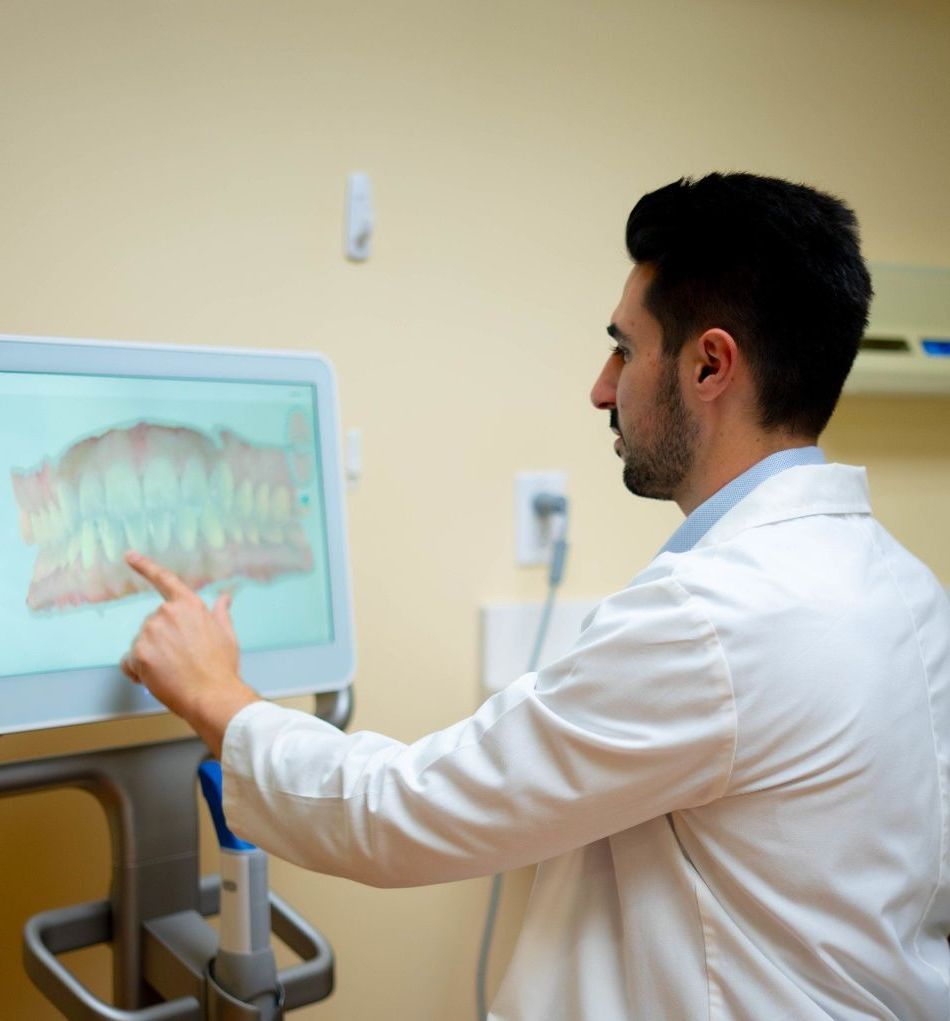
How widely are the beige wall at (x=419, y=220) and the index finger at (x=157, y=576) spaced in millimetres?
431

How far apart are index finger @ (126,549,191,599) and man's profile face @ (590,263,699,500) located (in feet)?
1.52

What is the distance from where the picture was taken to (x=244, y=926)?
42.4 inches

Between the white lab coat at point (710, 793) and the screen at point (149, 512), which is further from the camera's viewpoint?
the screen at point (149, 512)

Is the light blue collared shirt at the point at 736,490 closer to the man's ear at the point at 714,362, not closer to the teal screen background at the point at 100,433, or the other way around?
the man's ear at the point at 714,362

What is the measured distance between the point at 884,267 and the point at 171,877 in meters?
1.50

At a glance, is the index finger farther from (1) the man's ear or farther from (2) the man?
(1) the man's ear

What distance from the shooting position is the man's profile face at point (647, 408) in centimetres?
116

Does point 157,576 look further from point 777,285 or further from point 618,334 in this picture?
point 777,285

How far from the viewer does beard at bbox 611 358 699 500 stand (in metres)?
1.15

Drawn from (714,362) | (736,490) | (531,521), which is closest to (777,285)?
(714,362)

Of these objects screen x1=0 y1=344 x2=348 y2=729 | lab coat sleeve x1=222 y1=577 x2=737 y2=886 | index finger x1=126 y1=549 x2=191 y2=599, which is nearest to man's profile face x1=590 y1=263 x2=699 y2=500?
lab coat sleeve x1=222 y1=577 x2=737 y2=886

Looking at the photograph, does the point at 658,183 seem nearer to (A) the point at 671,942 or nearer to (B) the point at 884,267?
(B) the point at 884,267

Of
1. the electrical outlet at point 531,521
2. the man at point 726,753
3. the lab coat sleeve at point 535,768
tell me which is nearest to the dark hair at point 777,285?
the man at point 726,753

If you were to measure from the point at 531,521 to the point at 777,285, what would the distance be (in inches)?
29.7
